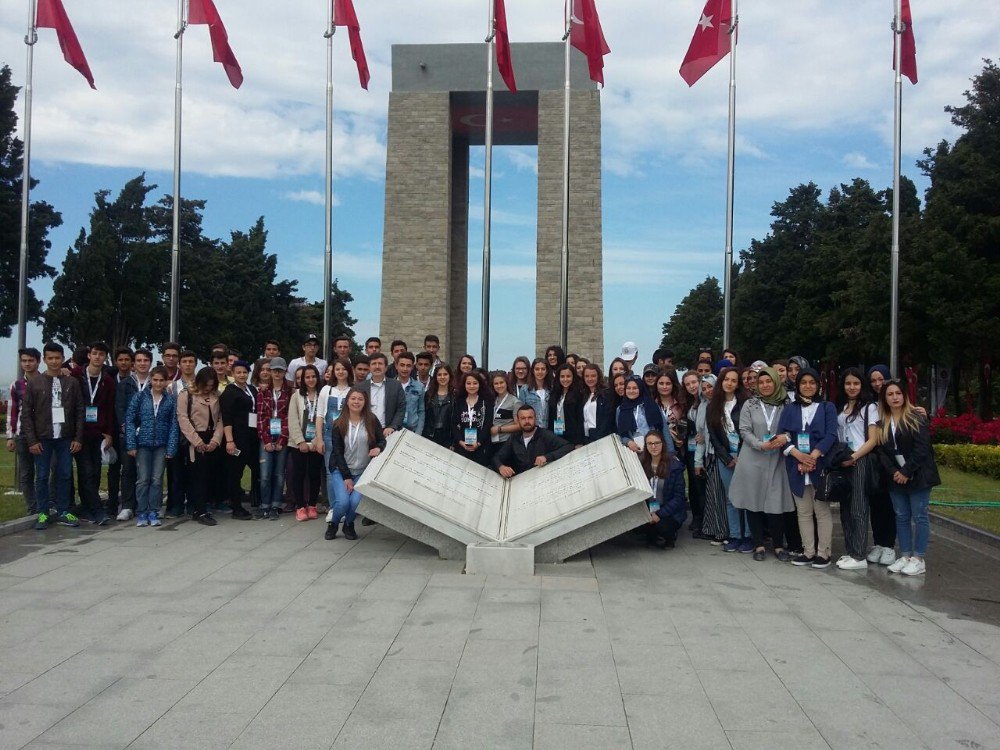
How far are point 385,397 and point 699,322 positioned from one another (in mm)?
54674

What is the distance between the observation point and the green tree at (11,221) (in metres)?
30.0

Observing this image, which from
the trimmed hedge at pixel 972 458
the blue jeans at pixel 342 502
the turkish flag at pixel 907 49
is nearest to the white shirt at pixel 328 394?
the blue jeans at pixel 342 502

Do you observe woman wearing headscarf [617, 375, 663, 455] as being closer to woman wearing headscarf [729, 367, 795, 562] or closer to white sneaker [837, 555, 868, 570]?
woman wearing headscarf [729, 367, 795, 562]

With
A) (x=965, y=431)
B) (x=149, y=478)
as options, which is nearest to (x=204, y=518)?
(x=149, y=478)

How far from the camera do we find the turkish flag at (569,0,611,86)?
1304 cm

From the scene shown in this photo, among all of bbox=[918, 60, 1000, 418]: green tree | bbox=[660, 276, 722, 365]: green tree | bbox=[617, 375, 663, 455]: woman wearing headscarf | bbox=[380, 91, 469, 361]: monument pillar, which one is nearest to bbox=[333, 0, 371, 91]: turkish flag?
bbox=[380, 91, 469, 361]: monument pillar

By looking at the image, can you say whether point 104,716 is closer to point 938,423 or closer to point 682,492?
point 682,492

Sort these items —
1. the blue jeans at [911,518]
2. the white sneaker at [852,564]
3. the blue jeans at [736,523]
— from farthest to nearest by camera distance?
the blue jeans at [736,523] < the white sneaker at [852,564] < the blue jeans at [911,518]

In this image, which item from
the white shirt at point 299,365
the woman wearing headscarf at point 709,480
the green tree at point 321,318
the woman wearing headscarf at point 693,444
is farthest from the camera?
the green tree at point 321,318

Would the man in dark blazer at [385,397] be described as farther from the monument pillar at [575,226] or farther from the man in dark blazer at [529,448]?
the monument pillar at [575,226]

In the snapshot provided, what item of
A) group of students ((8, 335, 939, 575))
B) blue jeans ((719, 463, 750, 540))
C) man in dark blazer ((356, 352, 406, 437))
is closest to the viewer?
group of students ((8, 335, 939, 575))

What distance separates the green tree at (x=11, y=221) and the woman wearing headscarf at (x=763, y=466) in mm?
29709

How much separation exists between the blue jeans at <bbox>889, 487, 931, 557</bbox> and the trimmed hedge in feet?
26.5

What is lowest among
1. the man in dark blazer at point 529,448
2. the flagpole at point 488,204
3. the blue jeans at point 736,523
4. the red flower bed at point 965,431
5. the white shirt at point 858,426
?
the blue jeans at point 736,523
